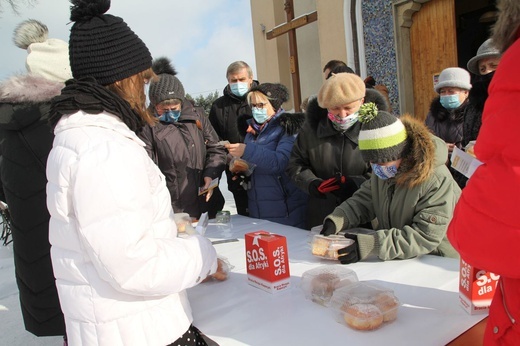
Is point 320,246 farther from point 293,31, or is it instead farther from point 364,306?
point 293,31

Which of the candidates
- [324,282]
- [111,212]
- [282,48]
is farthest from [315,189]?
[282,48]

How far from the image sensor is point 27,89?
1.53 metres

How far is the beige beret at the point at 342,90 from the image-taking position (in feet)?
7.00

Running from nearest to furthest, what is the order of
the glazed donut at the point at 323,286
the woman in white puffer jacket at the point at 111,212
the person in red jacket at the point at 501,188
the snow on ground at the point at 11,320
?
the person in red jacket at the point at 501,188 → the woman in white puffer jacket at the point at 111,212 → the glazed donut at the point at 323,286 → the snow on ground at the point at 11,320

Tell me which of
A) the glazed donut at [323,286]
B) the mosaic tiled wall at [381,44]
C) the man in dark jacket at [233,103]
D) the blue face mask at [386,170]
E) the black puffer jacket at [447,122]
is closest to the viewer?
the glazed donut at [323,286]

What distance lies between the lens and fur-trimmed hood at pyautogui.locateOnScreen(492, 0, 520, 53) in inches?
28.4

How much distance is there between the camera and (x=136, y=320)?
98 centimetres

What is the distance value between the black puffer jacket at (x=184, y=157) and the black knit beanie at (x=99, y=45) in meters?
1.47

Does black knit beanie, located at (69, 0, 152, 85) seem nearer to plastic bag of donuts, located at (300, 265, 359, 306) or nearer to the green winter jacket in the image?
plastic bag of donuts, located at (300, 265, 359, 306)

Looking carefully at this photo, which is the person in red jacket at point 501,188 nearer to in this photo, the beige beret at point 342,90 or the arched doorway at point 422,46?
the beige beret at point 342,90

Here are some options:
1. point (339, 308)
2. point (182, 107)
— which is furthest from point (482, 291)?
point (182, 107)

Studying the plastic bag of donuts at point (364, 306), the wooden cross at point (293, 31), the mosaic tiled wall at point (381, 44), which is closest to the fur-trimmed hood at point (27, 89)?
the plastic bag of donuts at point (364, 306)

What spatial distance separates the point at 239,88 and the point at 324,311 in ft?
9.05

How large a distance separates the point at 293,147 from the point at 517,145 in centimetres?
188
